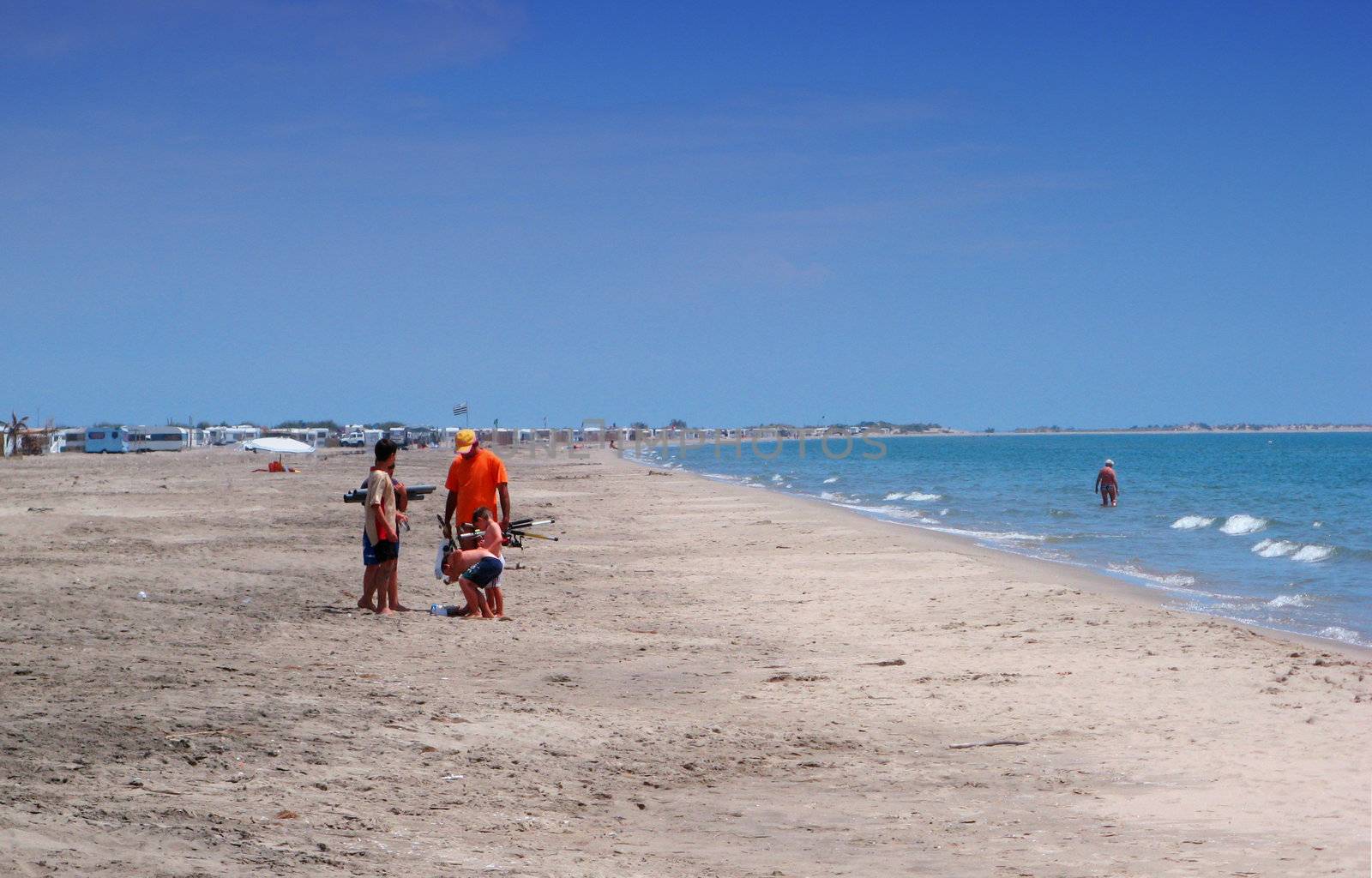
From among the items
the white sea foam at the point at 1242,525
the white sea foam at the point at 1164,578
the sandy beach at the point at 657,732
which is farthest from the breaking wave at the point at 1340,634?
the white sea foam at the point at 1242,525

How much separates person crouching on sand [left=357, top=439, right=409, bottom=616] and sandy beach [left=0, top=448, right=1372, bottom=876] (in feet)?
1.75

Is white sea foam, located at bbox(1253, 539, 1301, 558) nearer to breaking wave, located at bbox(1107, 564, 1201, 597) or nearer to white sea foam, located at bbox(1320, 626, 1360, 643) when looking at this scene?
breaking wave, located at bbox(1107, 564, 1201, 597)

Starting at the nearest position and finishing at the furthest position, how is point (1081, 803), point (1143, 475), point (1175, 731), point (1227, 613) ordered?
point (1081, 803)
point (1175, 731)
point (1227, 613)
point (1143, 475)

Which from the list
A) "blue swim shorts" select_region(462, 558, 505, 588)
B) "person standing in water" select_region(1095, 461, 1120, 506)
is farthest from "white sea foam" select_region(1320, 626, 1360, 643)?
"person standing in water" select_region(1095, 461, 1120, 506)

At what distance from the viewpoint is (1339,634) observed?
12.2 metres

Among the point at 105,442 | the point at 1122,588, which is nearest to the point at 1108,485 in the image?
the point at 1122,588

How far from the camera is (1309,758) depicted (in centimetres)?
680

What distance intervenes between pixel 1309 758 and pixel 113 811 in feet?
18.9

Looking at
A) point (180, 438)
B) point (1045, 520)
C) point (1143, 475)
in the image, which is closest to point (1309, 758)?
point (1045, 520)

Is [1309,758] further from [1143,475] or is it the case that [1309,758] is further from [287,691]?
[1143,475]

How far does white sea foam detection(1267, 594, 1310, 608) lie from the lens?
14633 mm

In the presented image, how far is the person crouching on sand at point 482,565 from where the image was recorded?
37.0ft

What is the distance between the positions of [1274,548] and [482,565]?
1563cm

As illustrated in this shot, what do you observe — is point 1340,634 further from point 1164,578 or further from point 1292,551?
point 1292,551
